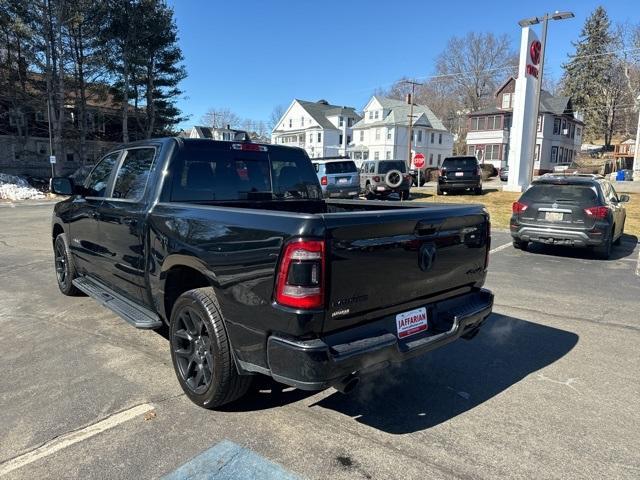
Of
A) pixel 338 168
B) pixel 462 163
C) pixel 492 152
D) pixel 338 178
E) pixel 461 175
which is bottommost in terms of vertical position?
pixel 338 178

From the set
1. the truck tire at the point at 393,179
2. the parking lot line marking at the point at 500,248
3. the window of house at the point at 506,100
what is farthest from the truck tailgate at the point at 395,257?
the window of house at the point at 506,100

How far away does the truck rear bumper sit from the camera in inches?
98.4

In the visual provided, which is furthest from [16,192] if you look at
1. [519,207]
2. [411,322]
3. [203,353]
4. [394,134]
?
[394,134]

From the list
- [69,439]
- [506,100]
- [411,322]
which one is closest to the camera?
[69,439]

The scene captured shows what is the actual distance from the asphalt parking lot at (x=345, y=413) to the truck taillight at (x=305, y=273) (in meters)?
0.97

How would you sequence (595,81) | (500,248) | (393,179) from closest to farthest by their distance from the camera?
(500,248) → (393,179) → (595,81)

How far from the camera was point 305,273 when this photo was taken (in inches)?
98.1

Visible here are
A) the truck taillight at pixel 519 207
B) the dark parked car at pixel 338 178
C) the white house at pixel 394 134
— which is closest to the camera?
the truck taillight at pixel 519 207

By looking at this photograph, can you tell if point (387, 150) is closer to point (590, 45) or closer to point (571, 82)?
point (571, 82)

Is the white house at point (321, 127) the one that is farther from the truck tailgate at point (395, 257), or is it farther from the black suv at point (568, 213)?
the truck tailgate at point (395, 257)

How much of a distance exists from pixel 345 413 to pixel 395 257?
120cm

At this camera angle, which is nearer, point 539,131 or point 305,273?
point 305,273

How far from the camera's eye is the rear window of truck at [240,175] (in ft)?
13.0

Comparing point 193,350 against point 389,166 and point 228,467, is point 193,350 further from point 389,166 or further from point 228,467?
point 389,166
